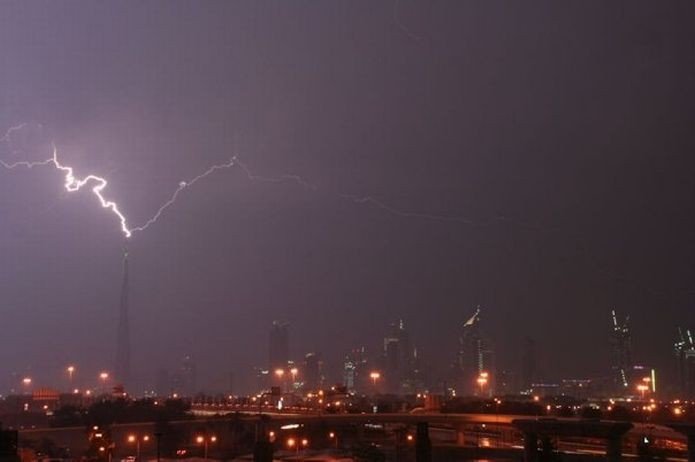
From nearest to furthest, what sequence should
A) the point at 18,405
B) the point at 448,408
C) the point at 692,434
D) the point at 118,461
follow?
1. the point at 692,434
2. the point at 118,461
3. the point at 448,408
4. the point at 18,405

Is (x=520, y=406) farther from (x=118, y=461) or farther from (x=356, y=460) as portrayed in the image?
(x=118, y=461)

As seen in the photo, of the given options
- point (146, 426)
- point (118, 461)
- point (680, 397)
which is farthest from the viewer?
point (680, 397)

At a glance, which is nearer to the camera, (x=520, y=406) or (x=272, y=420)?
(x=272, y=420)

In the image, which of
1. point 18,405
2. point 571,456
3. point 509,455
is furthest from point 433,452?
point 18,405

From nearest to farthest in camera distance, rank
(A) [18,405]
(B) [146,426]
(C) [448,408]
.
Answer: (B) [146,426] → (C) [448,408] → (A) [18,405]

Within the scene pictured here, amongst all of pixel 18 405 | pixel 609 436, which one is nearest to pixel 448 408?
pixel 609 436

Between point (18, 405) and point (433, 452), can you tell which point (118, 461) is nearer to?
point (433, 452)

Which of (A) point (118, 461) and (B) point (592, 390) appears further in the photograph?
(B) point (592, 390)

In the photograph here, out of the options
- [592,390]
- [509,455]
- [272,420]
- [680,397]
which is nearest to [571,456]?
[509,455]

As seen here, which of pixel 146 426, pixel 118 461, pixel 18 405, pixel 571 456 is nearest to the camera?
pixel 118 461
